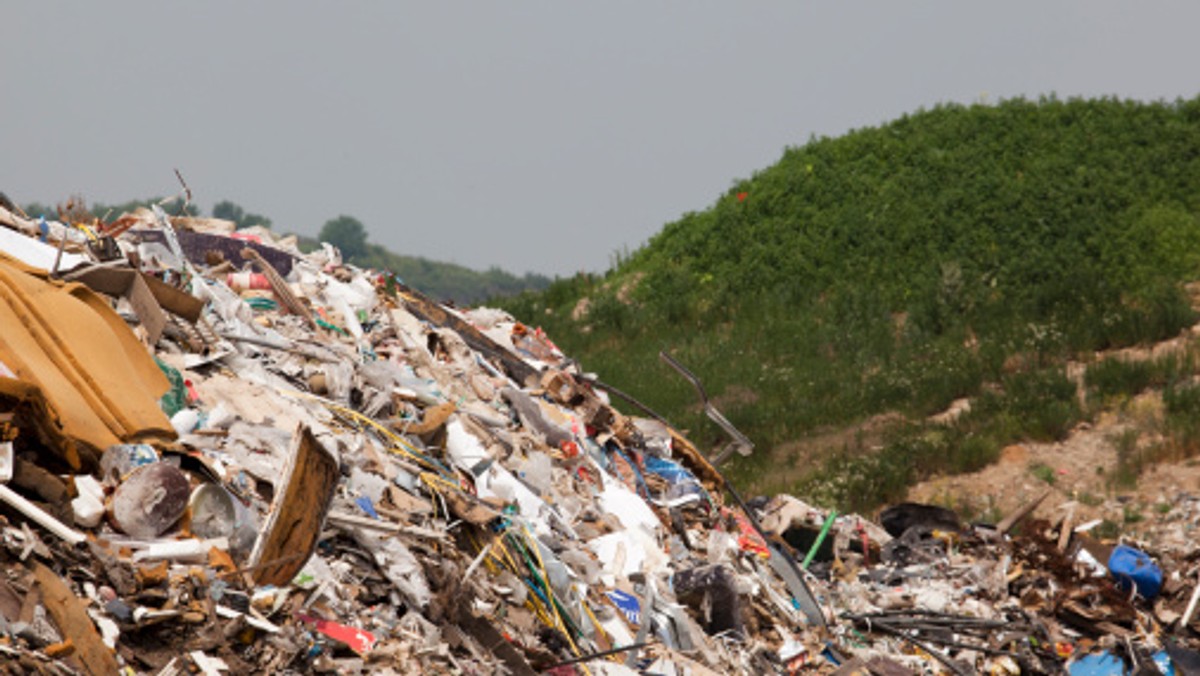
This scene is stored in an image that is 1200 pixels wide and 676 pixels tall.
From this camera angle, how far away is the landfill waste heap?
529 cm

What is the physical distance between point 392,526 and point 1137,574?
7.62m

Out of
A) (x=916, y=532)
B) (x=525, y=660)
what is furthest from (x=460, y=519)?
(x=916, y=532)

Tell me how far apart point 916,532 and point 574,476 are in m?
4.59

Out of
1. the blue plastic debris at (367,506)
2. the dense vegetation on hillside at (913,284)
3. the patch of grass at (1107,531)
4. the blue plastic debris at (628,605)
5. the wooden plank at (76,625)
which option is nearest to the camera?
the wooden plank at (76,625)

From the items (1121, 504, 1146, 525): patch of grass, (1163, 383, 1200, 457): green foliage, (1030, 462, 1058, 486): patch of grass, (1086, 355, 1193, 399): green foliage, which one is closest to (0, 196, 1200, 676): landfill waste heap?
(1121, 504, 1146, 525): patch of grass

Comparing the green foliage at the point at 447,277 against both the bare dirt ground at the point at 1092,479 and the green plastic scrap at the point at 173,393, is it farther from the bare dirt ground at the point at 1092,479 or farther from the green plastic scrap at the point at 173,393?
the green plastic scrap at the point at 173,393

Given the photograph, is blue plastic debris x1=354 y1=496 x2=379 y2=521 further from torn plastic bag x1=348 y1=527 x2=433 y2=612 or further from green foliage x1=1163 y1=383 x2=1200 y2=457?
green foliage x1=1163 y1=383 x2=1200 y2=457

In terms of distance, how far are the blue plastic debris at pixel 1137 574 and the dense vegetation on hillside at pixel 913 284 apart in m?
6.28

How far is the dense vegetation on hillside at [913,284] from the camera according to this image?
2097 centimetres

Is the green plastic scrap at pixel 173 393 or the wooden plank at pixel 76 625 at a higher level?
the green plastic scrap at pixel 173 393

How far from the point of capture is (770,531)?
1183 cm

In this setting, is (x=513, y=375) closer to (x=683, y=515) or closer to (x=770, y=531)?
(x=683, y=515)

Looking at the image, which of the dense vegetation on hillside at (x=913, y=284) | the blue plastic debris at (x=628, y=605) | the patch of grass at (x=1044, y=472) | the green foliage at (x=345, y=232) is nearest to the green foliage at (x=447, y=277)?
the green foliage at (x=345, y=232)

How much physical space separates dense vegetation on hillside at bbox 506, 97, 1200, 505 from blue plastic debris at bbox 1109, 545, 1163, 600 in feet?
20.6
